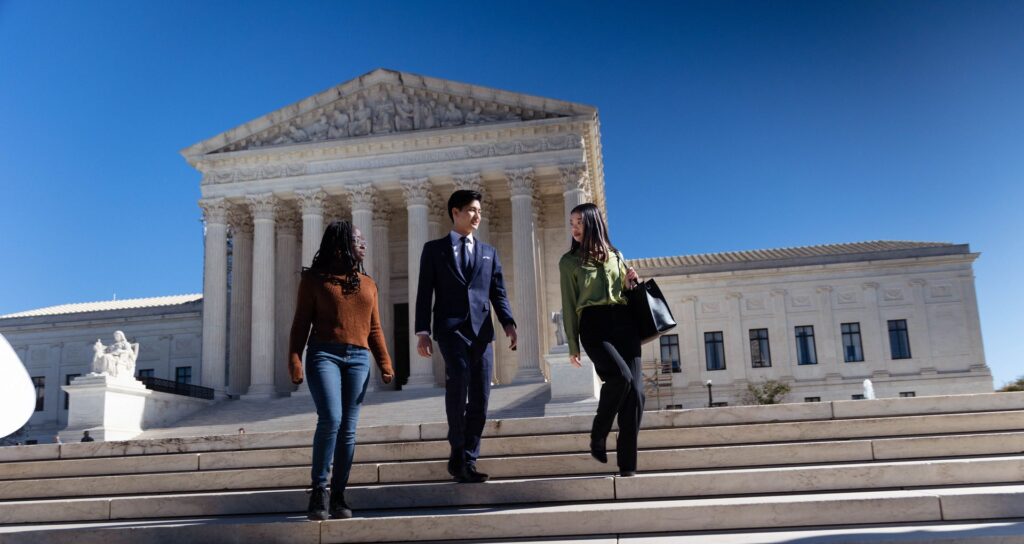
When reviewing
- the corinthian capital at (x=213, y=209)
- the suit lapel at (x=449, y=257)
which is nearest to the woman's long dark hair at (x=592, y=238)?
the suit lapel at (x=449, y=257)

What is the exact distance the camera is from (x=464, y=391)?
7.21 metres

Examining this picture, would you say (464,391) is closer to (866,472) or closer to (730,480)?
(730,480)

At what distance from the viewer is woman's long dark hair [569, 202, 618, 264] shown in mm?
7398

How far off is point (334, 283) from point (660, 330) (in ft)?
9.11

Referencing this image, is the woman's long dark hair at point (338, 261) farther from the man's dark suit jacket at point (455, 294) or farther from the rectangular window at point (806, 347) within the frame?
the rectangular window at point (806, 347)

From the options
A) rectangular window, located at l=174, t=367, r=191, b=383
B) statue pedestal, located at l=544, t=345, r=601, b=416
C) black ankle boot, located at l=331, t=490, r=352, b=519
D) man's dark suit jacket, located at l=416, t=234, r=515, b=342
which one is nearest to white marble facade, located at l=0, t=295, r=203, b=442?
rectangular window, located at l=174, t=367, r=191, b=383

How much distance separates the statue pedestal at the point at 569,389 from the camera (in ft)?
72.4

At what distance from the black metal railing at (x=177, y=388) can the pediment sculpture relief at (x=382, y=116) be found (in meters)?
10.2

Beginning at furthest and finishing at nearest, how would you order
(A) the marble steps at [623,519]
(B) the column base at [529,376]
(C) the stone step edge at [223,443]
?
(B) the column base at [529,376] → (C) the stone step edge at [223,443] → (A) the marble steps at [623,519]

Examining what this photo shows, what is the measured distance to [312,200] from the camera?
35250 mm

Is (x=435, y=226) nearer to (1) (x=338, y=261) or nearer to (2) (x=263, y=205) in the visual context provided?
(2) (x=263, y=205)

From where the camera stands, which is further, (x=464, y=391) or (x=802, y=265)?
(x=802, y=265)

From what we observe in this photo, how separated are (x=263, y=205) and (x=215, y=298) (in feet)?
14.3

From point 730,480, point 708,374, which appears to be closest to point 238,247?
point 708,374
